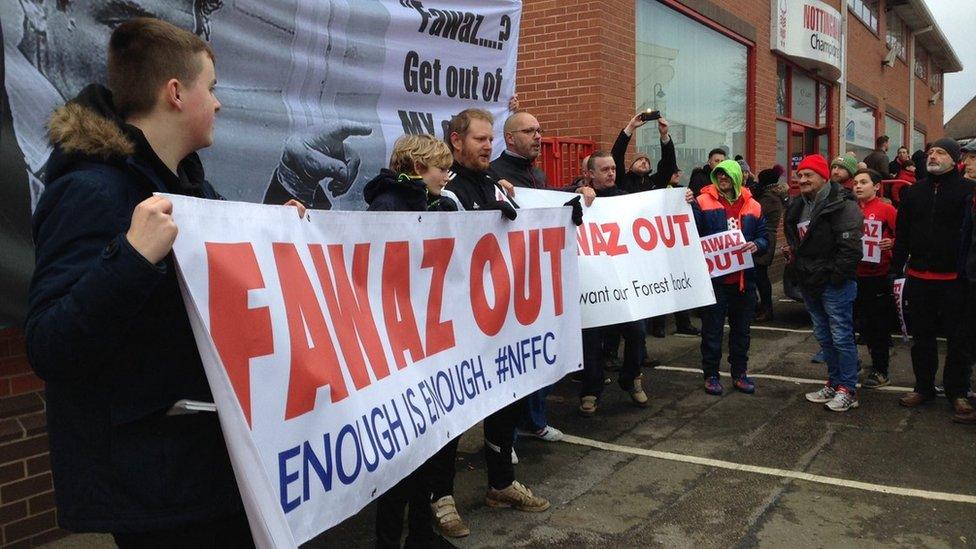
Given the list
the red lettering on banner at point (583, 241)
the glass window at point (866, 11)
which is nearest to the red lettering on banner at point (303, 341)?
the red lettering on banner at point (583, 241)

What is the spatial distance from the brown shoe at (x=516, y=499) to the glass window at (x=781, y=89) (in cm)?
1231

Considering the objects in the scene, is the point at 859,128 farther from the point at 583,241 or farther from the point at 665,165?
the point at 583,241

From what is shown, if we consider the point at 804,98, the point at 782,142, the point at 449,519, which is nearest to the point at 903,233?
the point at 449,519

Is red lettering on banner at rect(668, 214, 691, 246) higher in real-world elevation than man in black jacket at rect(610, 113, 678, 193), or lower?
lower

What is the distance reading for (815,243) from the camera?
228 inches

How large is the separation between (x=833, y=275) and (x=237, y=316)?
493 cm

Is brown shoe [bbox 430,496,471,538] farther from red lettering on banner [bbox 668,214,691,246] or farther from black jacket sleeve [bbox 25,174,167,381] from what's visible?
red lettering on banner [bbox 668,214,691,246]

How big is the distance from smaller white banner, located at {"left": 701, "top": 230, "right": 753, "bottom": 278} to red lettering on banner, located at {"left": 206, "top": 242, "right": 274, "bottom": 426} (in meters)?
4.71

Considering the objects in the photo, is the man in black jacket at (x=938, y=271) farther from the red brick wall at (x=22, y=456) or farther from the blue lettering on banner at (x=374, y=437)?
the red brick wall at (x=22, y=456)

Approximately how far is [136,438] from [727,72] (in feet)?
39.1

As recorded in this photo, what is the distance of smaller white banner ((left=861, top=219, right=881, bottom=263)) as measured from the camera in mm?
6699

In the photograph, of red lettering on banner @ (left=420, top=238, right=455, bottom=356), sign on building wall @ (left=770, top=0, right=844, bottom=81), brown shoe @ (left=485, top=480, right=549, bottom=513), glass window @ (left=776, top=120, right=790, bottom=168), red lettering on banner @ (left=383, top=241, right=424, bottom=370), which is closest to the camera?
red lettering on banner @ (left=383, top=241, right=424, bottom=370)

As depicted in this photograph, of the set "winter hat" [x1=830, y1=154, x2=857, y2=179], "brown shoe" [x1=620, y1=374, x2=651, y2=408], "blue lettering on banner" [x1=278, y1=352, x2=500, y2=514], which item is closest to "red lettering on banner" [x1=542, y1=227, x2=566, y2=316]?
"blue lettering on banner" [x1=278, y1=352, x2=500, y2=514]

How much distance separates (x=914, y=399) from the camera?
5.84 metres
